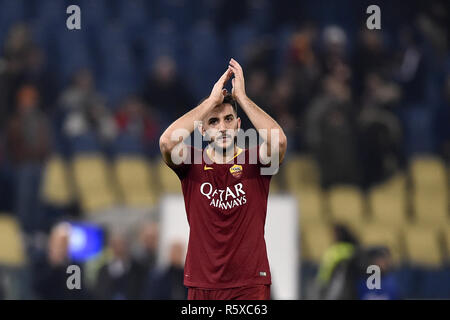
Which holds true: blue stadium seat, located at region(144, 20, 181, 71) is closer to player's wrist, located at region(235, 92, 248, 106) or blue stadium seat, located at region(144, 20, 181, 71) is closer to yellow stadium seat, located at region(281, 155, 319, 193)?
yellow stadium seat, located at region(281, 155, 319, 193)

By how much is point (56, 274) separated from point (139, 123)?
3419 mm

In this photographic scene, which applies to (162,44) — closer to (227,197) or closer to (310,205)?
(310,205)

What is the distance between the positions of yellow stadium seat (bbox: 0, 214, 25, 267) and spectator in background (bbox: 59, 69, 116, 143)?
63.9 inches

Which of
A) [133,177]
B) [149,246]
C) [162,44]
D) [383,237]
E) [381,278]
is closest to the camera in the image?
[381,278]

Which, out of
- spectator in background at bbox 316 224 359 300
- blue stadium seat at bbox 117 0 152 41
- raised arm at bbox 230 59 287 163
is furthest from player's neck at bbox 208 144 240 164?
blue stadium seat at bbox 117 0 152 41

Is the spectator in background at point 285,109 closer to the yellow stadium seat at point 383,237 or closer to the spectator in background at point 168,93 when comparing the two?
the spectator in background at point 168,93

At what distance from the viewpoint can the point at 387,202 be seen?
12656 mm

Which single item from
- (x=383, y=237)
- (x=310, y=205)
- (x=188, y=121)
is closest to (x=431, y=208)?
(x=383, y=237)

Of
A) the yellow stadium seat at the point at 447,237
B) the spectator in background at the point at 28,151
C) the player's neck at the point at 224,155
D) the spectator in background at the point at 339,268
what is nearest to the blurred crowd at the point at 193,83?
Answer: the spectator in background at the point at 28,151

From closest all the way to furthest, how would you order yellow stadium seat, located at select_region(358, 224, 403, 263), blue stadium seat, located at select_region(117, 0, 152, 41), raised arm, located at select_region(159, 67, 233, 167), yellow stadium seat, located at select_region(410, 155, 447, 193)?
raised arm, located at select_region(159, 67, 233, 167) → yellow stadium seat, located at select_region(358, 224, 403, 263) → yellow stadium seat, located at select_region(410, 155, 447, 193) → blue stadium seat, located at select_region(117, 0, 152, 41)

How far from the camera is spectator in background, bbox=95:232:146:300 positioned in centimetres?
1052

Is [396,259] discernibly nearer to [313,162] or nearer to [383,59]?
[313,162]

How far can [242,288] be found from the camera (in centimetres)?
531
